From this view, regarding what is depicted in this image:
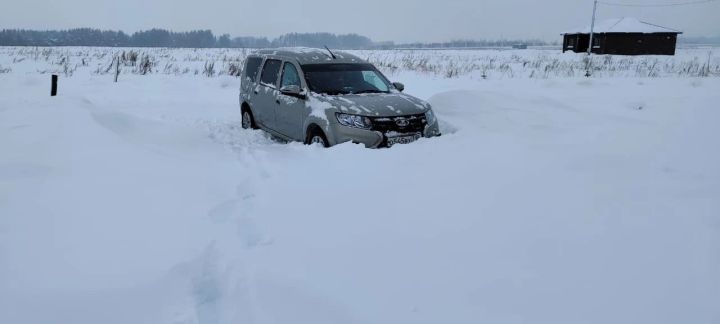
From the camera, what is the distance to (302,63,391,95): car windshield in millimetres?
7730

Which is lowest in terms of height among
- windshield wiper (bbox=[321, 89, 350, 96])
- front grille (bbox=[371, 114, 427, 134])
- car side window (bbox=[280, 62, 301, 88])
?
front grille (bbox=[371, 114, 427, 134])

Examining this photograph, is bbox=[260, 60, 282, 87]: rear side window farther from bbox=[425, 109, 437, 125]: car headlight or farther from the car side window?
bbox=[425, 109, 437, 125]: car headlight

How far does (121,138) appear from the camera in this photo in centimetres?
677

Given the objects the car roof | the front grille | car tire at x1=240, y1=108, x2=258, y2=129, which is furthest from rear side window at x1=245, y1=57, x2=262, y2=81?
the front grille

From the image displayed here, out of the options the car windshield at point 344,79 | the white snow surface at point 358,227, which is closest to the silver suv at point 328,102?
the car windshield at point 344,79

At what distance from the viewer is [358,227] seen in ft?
14.1

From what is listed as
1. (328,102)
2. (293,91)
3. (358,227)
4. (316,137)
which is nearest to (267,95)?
(293,91)

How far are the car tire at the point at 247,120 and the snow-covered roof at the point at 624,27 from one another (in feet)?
159

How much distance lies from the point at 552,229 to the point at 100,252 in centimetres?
346

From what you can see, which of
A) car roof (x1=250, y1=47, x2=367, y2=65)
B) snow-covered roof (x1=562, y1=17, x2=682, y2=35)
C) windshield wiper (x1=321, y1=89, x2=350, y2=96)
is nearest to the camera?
windshield wiper (x1=321, y1=89, x2=350, y2=96)

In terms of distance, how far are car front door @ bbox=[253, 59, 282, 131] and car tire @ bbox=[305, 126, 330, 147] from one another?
3.99 ft

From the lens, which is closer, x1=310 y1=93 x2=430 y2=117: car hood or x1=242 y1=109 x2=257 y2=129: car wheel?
x1=310 y1=93 x2=430 y2=117: car hood

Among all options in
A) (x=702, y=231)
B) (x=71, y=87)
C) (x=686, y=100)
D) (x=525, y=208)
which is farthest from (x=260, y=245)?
(x=71, y=87)

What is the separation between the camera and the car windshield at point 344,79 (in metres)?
7.73
